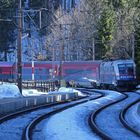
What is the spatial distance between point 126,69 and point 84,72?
13.0 m

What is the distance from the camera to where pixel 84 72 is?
228ft

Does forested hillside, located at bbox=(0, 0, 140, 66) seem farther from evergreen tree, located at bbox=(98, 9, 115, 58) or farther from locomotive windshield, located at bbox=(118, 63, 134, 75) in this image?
locomotive windshield, located at bbox=(118, 63, 134, 75)

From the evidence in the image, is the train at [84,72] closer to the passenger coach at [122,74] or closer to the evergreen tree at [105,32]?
the passenger coach at [122,74]

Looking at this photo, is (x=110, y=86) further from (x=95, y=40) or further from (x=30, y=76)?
(x=95, y=40)

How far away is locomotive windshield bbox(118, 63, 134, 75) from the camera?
56875 millimetres

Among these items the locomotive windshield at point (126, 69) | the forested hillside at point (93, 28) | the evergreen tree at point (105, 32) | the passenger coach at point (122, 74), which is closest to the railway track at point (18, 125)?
the passenger coach at point (122, 74)

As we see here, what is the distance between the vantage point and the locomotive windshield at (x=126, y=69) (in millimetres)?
56875

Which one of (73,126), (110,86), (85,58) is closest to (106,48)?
(85,58)

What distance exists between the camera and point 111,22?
84625mm

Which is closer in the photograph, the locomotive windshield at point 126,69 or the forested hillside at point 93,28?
the locomotive windshield at point 126,69

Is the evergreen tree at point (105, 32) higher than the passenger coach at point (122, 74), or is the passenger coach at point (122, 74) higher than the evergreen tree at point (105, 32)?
the evergreen tree at point (105, 32)

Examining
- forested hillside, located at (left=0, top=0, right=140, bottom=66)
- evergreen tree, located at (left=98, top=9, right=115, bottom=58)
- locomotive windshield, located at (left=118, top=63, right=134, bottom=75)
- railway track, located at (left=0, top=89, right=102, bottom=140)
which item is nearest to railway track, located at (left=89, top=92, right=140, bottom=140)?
railway track, located at (left=0, top=89, right=102, bottom=140)

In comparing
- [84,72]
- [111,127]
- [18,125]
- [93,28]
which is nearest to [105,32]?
[93,28]

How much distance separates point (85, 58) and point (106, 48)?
8.57m
